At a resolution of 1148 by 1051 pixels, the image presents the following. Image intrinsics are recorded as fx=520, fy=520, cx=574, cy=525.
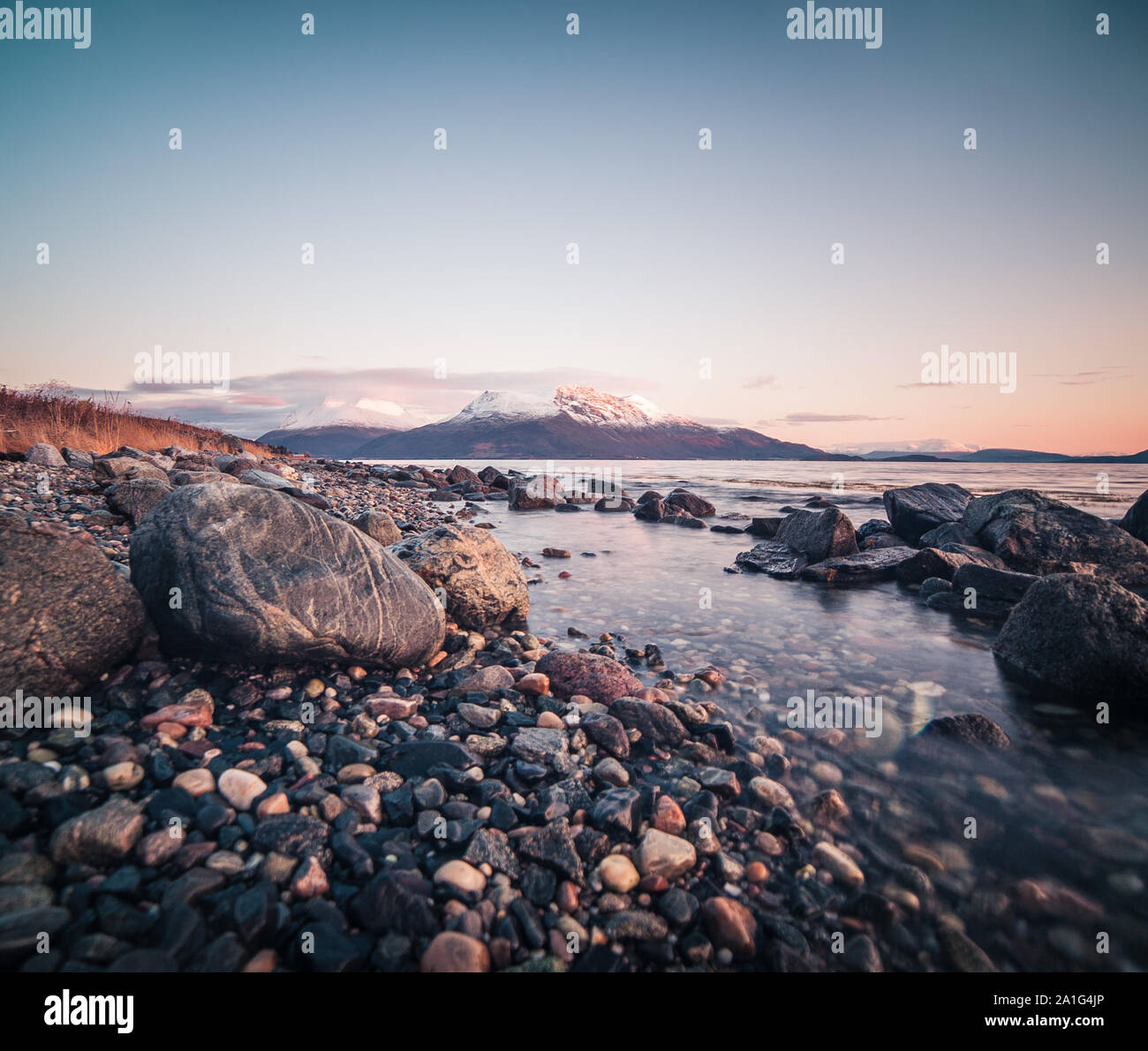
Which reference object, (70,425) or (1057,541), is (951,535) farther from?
(70,425)

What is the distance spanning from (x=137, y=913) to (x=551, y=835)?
5.99 feet

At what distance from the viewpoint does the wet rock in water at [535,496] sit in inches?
932

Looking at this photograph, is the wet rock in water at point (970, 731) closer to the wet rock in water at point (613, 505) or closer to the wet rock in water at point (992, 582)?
the wet rock in water at point (992, 582)

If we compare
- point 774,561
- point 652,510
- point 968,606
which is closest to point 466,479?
point 652,510

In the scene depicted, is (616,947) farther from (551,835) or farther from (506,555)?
(506,555)

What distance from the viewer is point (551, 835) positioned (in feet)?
9.35

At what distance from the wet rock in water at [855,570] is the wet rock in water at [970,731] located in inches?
234

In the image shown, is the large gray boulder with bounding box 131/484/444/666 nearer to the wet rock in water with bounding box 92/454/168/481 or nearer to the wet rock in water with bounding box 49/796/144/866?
the wet rock in water with bounding box 49/796/144/866

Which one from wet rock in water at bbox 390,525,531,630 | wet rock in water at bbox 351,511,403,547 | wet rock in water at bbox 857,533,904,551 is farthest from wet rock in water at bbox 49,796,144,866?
wet rock in water at bbox 857,533,904,551

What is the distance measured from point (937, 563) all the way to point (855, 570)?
137cm

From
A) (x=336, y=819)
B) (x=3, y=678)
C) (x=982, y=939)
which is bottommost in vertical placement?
(x=982, y=939)

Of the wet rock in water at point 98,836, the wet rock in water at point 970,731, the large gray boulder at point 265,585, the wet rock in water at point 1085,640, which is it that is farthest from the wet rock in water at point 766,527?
the wet rock in water at point 98,836
